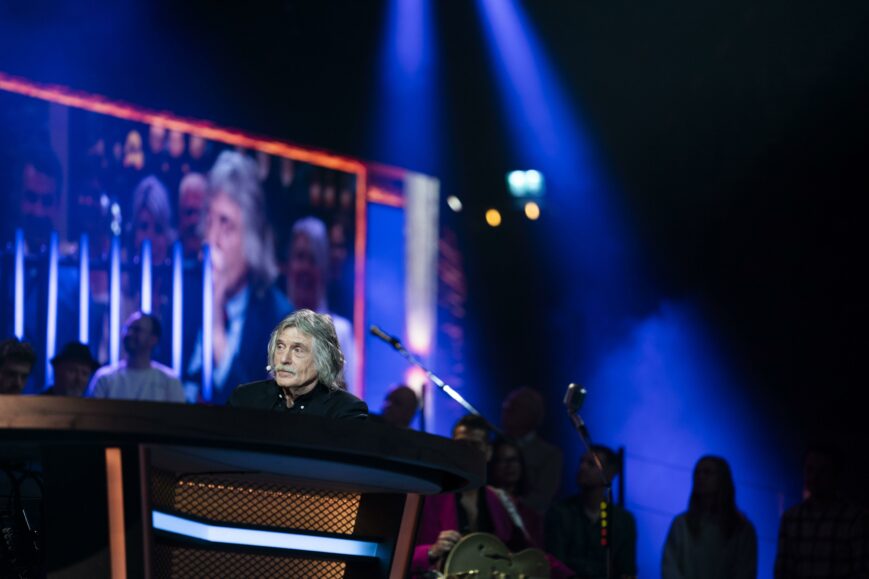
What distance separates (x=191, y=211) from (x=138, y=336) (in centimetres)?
113

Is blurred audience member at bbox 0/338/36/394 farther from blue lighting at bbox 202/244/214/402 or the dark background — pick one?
the dark background

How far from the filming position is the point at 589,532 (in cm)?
618

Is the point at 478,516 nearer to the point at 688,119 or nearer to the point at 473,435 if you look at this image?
the point at 473,435

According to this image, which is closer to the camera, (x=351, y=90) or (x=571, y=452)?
(x=351, y=90)

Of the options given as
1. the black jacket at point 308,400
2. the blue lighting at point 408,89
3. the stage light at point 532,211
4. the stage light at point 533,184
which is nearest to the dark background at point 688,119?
the blue lighting at point 408,89

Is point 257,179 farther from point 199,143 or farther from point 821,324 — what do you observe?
point 821,324

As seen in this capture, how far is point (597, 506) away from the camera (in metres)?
6.33

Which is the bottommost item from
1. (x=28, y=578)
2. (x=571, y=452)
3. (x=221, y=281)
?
(x=28, y=578)

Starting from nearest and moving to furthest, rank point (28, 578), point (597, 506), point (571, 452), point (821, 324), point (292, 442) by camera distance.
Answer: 1. point (292, 442)
2. point (28, 578)
3. point (597, 506)
4. point (821, 324)
5. point (571, 452)

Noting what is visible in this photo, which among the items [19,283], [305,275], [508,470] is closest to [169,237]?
[19,283]

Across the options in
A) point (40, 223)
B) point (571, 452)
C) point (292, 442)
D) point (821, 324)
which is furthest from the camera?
point (571, 452)

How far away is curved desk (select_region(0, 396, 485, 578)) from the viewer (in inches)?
43.2

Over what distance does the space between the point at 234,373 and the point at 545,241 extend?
3498 mm

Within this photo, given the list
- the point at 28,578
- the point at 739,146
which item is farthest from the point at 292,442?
the point at 739,146
